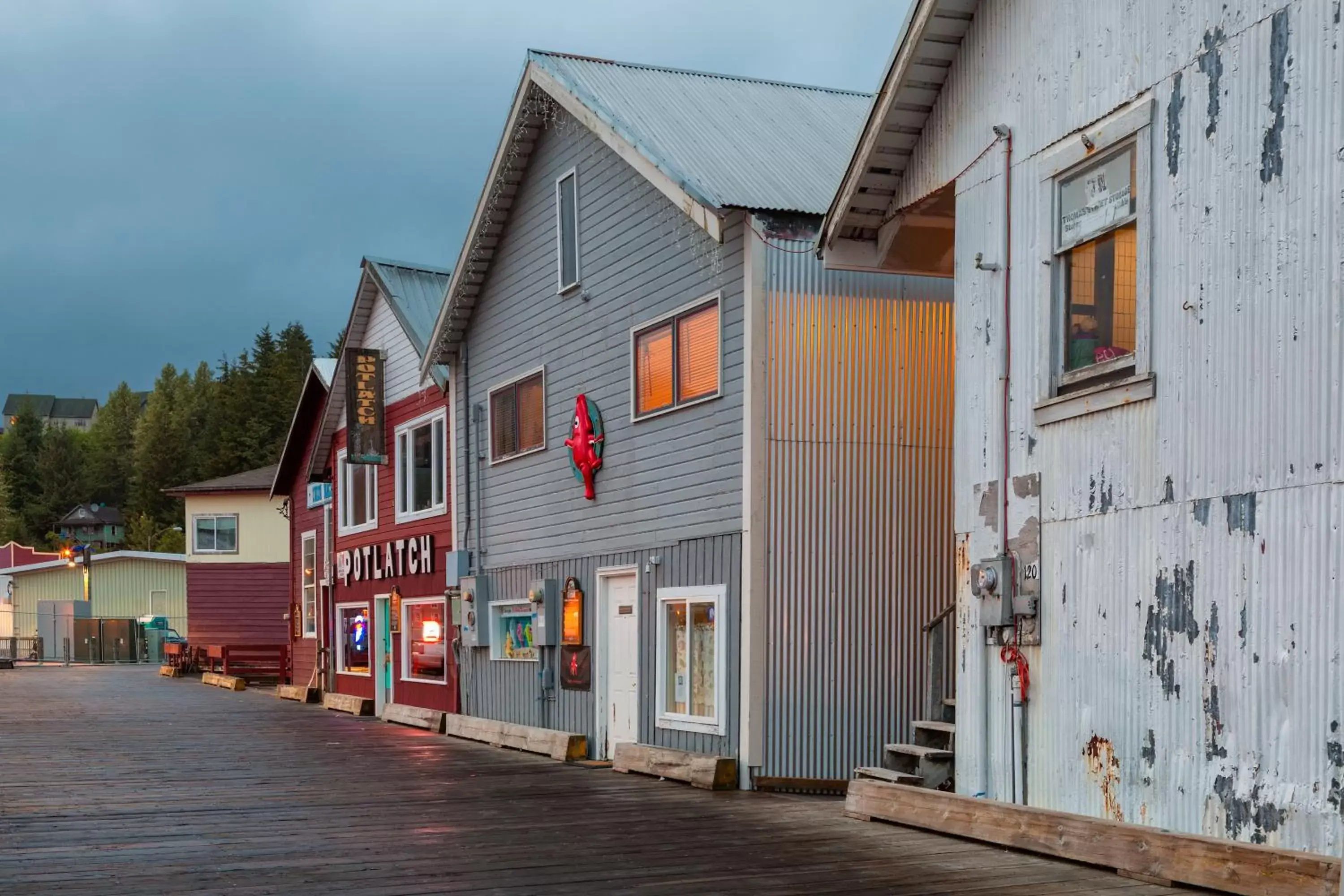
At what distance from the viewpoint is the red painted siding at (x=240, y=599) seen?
164 feet

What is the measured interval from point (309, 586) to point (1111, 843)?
95.5 ft

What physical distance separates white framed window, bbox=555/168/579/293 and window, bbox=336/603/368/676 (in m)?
12.3

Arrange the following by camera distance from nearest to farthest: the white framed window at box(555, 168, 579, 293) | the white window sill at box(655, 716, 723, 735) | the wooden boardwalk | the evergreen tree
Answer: the wooden boardwalk < the white window sill at box(655, 716, 723, 735) < the white framed window at box(555, 168, 579, 293) < the evergreen tree

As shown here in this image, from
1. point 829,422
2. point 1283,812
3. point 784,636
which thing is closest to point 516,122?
point 829,422

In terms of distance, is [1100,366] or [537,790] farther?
[537,790]

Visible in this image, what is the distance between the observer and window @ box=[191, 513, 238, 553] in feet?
165

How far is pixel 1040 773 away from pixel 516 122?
39.5 ft

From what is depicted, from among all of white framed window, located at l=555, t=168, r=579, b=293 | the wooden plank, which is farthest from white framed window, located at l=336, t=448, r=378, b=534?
white framed window, located at l=555, t=168, r=579, b=293

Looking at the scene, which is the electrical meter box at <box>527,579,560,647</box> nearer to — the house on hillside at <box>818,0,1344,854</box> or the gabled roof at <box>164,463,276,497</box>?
the house on hillside at <box>818,0,1344,854</box>

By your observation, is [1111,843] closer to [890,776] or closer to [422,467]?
[890,776]

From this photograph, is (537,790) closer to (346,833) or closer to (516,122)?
(346,833)

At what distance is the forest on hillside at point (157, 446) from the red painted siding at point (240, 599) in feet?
112

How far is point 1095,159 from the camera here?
35.8 ft

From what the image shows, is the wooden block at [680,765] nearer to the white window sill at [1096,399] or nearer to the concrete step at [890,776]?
the concrete step at [890,776]
